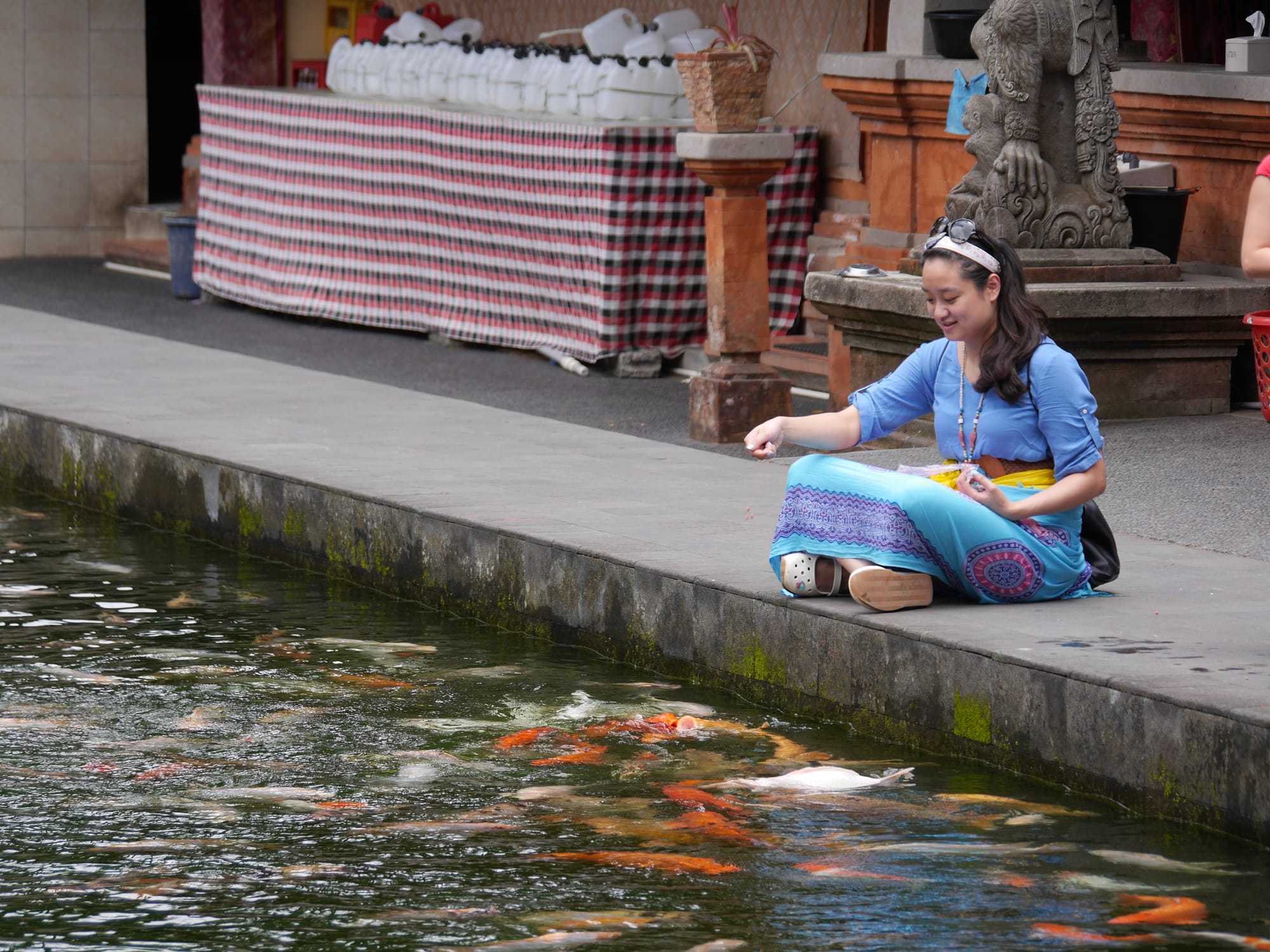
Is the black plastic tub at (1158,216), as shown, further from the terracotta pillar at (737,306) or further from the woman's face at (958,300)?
the woman's face at (958,300)

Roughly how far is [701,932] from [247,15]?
1458 cm

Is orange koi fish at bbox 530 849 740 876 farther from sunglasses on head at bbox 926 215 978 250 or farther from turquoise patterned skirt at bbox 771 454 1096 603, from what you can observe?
sunglasses on head at bbox 926 215 978 250

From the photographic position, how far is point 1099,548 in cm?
591

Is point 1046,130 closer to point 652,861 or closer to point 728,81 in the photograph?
point 728,81

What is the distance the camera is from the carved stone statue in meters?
8.86

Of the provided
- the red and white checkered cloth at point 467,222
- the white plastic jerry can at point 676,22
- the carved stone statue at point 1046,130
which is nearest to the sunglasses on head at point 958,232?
the carved stone statue at point 1046,130

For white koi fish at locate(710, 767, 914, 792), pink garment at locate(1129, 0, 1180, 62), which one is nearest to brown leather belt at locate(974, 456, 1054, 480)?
white koi fish at locate(710, 767, 914, 792)

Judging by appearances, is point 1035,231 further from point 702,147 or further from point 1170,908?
point 1170,908

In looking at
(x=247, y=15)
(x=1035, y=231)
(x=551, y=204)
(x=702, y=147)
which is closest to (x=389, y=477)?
(x=702, y=147)

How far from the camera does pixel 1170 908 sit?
4.30m

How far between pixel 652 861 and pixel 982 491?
4.59 feet

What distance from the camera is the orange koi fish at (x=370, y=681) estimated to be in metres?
6.18

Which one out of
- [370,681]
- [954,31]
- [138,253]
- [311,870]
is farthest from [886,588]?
[138,253]

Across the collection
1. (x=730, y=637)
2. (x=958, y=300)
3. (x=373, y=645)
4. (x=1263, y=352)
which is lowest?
(x=373, y=645)
